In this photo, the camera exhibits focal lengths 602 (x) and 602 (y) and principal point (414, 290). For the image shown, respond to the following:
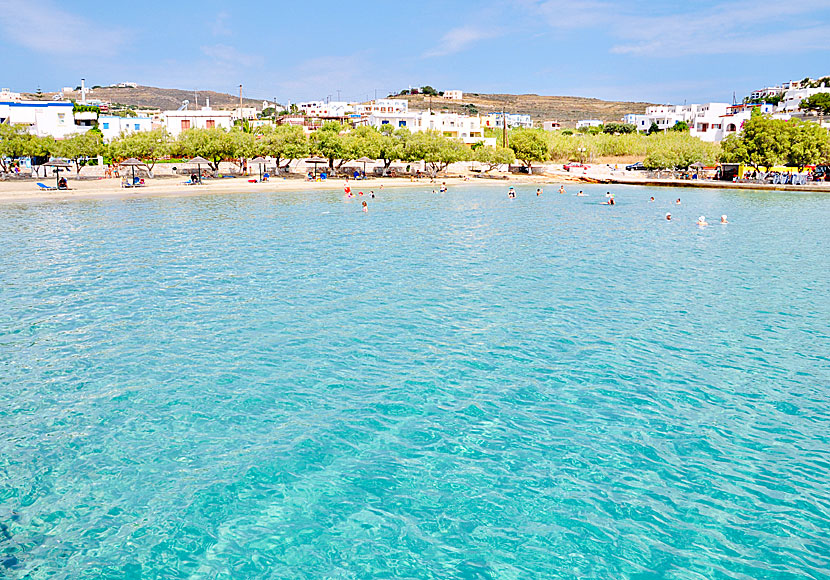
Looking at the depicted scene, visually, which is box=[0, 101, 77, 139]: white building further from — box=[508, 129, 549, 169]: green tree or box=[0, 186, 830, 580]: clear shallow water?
box=[0, 186, 830, 580]: clear shallow water

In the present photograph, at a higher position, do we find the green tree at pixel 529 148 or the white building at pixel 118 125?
the white building at pixel 118 125

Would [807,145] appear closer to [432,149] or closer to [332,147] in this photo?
[432,149]

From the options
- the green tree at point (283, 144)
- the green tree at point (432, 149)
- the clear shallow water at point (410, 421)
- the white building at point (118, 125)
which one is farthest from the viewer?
the white building at point (118, 125)

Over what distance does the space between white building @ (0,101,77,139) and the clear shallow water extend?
79455mm

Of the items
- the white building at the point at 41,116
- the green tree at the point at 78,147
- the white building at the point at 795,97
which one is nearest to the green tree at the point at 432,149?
the green tree at the point at 78,147

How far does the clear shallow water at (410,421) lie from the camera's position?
8195 millimetres

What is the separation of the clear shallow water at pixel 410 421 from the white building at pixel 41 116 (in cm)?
7946

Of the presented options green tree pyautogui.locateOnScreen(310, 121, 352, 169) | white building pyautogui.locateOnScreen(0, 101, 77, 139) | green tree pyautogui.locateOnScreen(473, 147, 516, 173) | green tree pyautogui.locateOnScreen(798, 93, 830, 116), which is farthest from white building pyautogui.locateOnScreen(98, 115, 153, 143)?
green tree pyautogui.locateOnScreen(798, 93, 830, 116)

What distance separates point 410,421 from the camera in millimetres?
11688

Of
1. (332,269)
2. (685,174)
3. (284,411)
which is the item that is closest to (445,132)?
(685,174)

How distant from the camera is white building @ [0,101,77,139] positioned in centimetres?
8931

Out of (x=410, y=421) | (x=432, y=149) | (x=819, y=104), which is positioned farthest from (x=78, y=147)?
(x=819, y=104)

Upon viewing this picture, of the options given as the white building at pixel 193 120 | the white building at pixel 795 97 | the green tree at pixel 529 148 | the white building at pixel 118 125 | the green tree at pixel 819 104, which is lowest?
the green tree at pixel 529 148

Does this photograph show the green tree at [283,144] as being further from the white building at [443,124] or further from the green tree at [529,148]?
the white building at [443,124]
